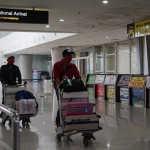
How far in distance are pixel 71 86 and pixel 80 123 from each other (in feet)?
2.55

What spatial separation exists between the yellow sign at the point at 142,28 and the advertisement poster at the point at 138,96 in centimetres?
261

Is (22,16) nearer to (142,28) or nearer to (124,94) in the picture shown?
(142,28)

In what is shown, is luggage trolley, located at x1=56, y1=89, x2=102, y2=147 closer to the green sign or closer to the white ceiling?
the white ceiling

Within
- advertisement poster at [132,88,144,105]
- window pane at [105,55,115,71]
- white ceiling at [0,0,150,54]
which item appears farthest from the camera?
window pane at [105,55,115,71]

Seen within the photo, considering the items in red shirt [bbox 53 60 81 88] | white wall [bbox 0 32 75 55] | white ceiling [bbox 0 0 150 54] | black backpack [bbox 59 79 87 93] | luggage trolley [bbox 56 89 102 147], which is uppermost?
white wall [bbox 0 32 75 55]

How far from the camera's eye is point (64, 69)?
6.91 m

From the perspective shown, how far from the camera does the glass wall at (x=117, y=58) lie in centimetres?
2375

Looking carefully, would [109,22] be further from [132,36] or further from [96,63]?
[96,63]

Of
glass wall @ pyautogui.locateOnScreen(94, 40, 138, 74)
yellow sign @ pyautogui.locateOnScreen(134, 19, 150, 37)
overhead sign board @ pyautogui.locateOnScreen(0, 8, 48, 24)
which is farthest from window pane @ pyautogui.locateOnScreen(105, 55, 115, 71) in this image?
overhead sign board @ pyautogui.locateOnScreen(0, 8, 48, 24)

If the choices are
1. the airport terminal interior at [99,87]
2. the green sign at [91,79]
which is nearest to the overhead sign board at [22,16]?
the airport terminal interior at [99,87]

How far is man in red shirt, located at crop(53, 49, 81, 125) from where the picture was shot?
6.70 m

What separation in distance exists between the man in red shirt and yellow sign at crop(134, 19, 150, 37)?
531 cm

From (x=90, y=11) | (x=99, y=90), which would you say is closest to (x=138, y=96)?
(x=99, y=90)

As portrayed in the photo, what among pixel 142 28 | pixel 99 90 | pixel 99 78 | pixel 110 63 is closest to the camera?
pixel 142 28
